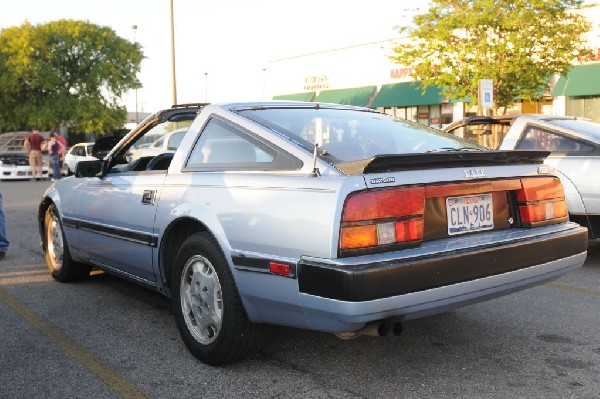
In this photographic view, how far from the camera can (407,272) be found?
2908 mm

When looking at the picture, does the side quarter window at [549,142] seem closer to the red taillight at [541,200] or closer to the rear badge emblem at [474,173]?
the red taillight at [541,200]

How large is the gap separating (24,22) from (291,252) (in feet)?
161

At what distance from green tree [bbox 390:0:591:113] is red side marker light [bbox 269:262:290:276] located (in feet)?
61.7

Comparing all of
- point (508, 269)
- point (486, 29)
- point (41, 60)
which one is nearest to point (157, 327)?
point (508, 269)

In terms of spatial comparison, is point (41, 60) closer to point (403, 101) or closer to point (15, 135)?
point (15, 135)

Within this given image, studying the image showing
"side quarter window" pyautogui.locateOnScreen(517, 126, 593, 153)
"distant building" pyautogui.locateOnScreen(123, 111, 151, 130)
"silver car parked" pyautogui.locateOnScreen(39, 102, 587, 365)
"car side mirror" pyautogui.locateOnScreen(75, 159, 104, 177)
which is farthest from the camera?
"distant building" pyautogui.locateOnScreen(123, 111, 151, 130)

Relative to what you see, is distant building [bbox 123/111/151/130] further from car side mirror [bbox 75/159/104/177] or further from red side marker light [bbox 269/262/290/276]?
red side marker light [bbox 269/262/290/276]

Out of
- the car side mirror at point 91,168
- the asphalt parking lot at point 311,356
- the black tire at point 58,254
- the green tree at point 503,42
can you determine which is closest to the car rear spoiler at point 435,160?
the asphalt parking lot at point 311,356

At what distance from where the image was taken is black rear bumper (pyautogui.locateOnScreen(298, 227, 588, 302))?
2.81 meters

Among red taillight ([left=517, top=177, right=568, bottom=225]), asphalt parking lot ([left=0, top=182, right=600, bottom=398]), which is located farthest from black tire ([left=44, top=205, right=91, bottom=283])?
red taillight ([left=517, top=177, right=568, bottom=225])

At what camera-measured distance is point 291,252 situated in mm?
3037

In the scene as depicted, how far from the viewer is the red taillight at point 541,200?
11.8 feet

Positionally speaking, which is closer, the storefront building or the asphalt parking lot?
the asphalt parking lot

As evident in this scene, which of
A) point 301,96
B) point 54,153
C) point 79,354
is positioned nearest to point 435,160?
point 79,354
